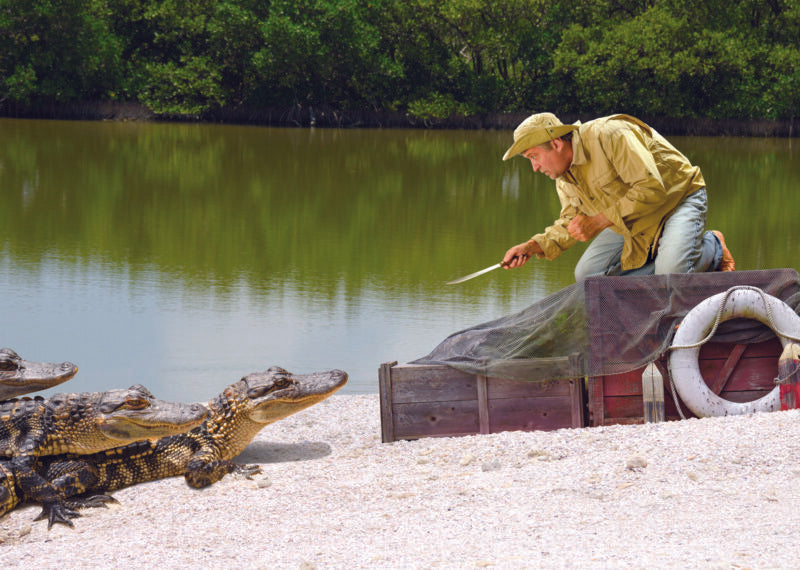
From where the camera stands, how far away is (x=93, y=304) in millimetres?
10406

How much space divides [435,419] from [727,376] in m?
1.66

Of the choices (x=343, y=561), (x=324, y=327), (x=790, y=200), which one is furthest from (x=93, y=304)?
(x=790, y=200)

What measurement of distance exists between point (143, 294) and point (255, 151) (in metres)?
20.6

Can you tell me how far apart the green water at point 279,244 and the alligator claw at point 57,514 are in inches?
95.3

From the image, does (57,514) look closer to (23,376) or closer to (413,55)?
(23,376)

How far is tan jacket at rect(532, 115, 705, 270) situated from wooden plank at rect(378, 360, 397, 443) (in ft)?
5.27

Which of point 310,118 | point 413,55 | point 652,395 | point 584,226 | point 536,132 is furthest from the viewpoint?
point 413,55

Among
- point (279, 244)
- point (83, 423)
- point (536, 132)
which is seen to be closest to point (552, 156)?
point (536, 132)

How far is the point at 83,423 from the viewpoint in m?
→ 5.72

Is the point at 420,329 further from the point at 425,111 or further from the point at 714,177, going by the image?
the point at 425,111

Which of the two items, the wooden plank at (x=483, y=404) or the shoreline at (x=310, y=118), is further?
the shoreline at (x=310, y=118)

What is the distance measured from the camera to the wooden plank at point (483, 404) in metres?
5.82

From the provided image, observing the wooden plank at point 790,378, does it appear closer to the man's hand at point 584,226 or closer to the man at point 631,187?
the man at point 631,187

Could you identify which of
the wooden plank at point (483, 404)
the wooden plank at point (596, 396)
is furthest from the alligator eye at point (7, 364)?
the wooden plank at point (596, 396)
